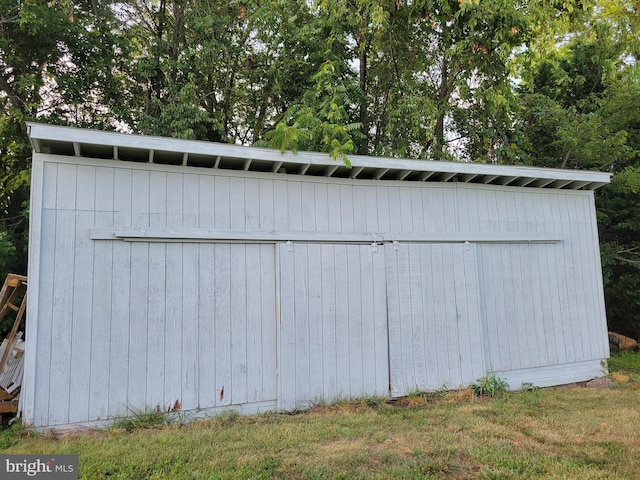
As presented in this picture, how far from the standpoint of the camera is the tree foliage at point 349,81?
644 cm

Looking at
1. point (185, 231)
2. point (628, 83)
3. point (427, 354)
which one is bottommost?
point (427, 354)

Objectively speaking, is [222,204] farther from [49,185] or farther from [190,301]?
[49,185]

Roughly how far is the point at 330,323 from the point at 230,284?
1042 millimetres

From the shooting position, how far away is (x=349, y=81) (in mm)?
7137

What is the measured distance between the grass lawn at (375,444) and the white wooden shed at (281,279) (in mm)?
320

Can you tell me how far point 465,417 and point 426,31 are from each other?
6579 mm

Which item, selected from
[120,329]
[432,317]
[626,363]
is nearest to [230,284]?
[120,329]

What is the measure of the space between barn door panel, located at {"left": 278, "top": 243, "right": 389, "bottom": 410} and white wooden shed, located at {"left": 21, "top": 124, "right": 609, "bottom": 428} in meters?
0.01

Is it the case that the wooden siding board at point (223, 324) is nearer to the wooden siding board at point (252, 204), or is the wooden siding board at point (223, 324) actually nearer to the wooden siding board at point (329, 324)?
the wooden siding board at point (252, 204)

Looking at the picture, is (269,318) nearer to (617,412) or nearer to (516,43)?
(617,412)

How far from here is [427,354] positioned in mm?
4242

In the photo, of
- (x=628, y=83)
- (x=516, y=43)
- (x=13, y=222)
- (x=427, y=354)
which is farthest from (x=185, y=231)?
(x=628, y=83)

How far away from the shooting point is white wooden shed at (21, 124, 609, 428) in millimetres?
3262

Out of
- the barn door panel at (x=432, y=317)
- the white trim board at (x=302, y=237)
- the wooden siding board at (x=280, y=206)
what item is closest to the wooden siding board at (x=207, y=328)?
the white trim board at (x=302, y=237)
